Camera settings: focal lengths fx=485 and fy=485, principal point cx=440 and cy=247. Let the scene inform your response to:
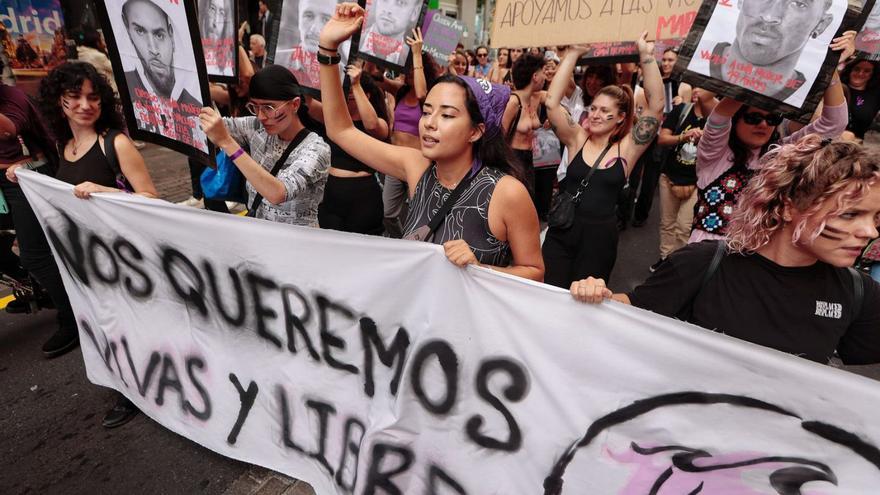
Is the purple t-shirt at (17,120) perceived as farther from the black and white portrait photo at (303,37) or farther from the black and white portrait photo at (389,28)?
the black and white portrait photo at (389,28)

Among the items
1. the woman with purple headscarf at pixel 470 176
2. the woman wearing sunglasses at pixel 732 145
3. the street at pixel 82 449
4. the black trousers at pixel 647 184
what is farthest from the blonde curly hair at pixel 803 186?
the black trousers at pixel 647 184

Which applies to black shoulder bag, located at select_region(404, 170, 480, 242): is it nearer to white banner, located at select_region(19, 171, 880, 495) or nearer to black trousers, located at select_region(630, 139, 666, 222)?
white banner, located at select_region(19, 171, 880, 495)

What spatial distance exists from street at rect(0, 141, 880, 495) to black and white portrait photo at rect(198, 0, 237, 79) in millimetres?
1927

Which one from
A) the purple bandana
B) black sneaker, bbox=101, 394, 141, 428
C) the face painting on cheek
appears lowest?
black sneaker, bbox=101, 394, 141, 428

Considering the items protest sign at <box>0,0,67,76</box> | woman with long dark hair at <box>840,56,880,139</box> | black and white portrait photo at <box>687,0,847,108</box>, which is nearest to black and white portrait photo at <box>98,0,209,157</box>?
black and white portrait photo at <box>687,0,847,108</box>

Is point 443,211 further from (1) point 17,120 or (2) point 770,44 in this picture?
(1) point 17,120

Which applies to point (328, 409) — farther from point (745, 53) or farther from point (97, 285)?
point (745, 53)

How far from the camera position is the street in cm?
215

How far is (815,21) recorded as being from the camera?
75.2 inches

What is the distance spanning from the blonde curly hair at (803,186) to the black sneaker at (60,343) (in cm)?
370

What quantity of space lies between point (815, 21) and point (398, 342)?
2040 millimetres

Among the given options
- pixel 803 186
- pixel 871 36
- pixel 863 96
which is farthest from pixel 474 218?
pixel 863 96

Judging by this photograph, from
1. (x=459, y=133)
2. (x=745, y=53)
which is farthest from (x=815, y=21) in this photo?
(x=459, y=133)

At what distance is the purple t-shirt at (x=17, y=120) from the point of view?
2.83 metres
